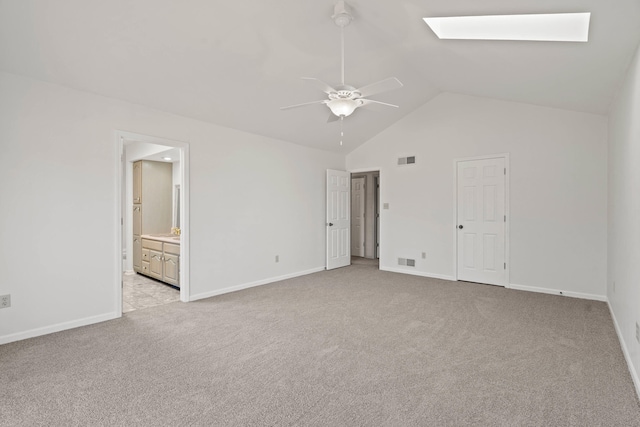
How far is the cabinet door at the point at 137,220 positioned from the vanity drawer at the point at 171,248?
4.43ft

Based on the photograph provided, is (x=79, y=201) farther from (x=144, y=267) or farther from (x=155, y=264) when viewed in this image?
(x=144, y=267)

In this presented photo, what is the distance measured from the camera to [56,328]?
3.33m

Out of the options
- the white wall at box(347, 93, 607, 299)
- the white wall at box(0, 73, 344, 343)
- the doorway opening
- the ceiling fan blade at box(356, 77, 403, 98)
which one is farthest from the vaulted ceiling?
the doorway opening

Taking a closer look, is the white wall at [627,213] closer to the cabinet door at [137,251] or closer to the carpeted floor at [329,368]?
the carpeted floor at [329,368]

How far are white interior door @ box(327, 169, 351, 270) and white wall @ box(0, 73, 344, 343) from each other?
1962mm

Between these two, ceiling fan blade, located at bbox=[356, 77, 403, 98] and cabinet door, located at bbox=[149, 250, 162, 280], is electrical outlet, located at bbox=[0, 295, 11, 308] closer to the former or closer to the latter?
cabinet door, located at bbox=[149, 250, 162, 280]

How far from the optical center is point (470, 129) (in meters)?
5.43

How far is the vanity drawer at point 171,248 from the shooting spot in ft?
16.3

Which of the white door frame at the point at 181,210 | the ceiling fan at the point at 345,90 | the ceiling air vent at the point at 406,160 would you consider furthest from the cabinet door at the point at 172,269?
the ceiling air vent at the point at 406,160

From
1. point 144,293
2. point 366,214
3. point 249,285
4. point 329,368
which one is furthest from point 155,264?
point 366,214

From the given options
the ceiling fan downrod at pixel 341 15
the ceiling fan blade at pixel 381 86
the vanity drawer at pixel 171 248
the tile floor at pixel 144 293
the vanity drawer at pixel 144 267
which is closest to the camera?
the ceiling fan blade at pixel 381 86

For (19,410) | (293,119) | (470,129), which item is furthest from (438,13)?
(19,410)

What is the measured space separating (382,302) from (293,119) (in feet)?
9.80

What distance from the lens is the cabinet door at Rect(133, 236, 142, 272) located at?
20.0ft
